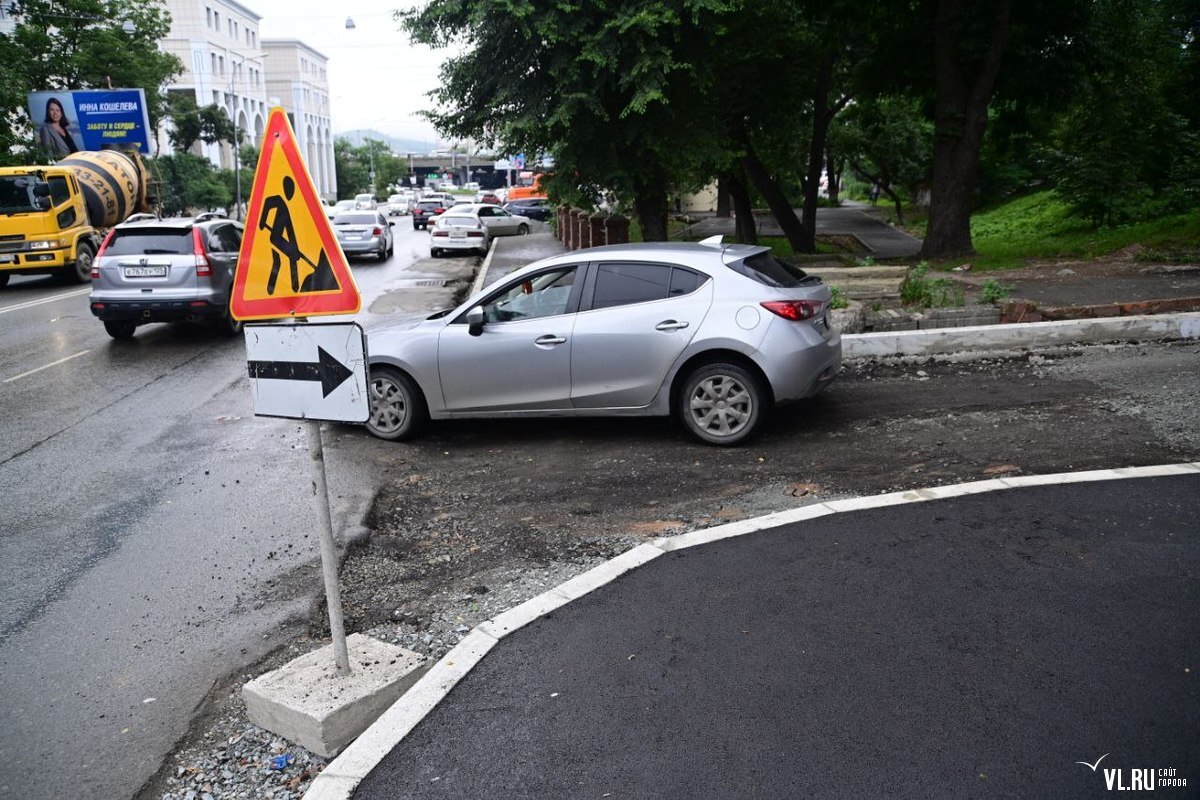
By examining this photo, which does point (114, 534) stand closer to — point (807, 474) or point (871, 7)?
point (807, 474)

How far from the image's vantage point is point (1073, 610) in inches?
175

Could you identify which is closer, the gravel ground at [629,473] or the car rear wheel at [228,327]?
the gravel ground at [629,473]

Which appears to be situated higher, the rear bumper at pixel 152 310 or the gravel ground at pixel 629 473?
the rear bumper at pixel 152 310

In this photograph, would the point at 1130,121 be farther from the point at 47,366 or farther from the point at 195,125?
the point at 195,125

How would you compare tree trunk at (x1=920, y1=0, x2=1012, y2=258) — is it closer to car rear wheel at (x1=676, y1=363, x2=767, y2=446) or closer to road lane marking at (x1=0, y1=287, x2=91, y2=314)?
car rear wheel at (x1=676, y1=363, x2=767, y2=446)

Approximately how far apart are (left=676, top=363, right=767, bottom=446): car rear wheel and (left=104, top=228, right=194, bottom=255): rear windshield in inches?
388

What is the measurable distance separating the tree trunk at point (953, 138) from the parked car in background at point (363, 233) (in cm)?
1882

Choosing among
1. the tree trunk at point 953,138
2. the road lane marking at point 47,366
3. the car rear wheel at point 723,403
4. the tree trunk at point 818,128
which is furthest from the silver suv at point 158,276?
the tree trunk at point 818,128

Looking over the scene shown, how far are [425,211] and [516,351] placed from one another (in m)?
51.0

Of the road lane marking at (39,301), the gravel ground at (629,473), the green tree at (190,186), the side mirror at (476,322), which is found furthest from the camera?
the green tree at (190,186)

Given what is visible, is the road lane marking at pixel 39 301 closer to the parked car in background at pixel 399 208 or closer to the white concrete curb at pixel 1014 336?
the white concrete curb at pixel 1014 336

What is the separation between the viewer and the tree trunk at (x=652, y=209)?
55.1 ft

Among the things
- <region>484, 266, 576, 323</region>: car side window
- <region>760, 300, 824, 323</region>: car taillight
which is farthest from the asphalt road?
<region>760, 300, 824, 323</region>: car taillight

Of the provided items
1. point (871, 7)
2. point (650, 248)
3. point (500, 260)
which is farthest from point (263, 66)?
point (650, 248)
